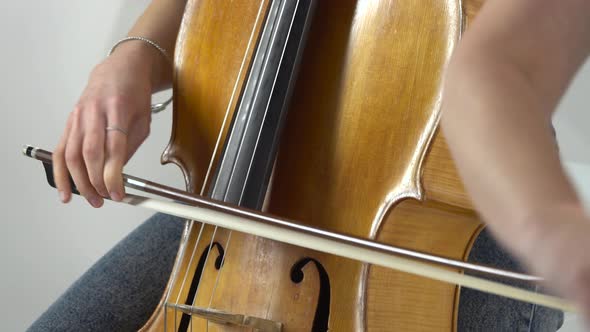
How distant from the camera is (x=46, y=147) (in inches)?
49.8

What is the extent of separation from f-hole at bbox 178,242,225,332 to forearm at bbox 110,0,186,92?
9.0 inches

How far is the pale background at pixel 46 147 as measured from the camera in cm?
122

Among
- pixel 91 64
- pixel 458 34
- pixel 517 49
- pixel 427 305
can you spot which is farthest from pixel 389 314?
pixel 91 64

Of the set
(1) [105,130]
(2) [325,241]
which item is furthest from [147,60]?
(2) [325,241]

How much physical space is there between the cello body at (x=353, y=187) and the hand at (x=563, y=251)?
1.12ft

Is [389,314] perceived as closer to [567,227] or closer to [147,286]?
[147,286]

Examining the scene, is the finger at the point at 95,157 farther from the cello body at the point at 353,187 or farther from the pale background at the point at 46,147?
the pale background at the point at 46,147

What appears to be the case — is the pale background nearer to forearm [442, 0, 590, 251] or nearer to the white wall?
the white wall

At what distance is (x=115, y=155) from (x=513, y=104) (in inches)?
15.4

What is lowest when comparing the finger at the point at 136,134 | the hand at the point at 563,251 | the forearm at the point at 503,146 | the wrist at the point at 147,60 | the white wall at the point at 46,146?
the white wall at the point at 46,146

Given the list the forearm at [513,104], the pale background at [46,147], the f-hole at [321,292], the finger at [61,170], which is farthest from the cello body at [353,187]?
the pale background at [46,147]

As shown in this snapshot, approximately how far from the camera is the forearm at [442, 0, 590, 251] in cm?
29

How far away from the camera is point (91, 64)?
4.06 ft

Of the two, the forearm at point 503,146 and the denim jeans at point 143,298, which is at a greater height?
the forearm at point 503,146
